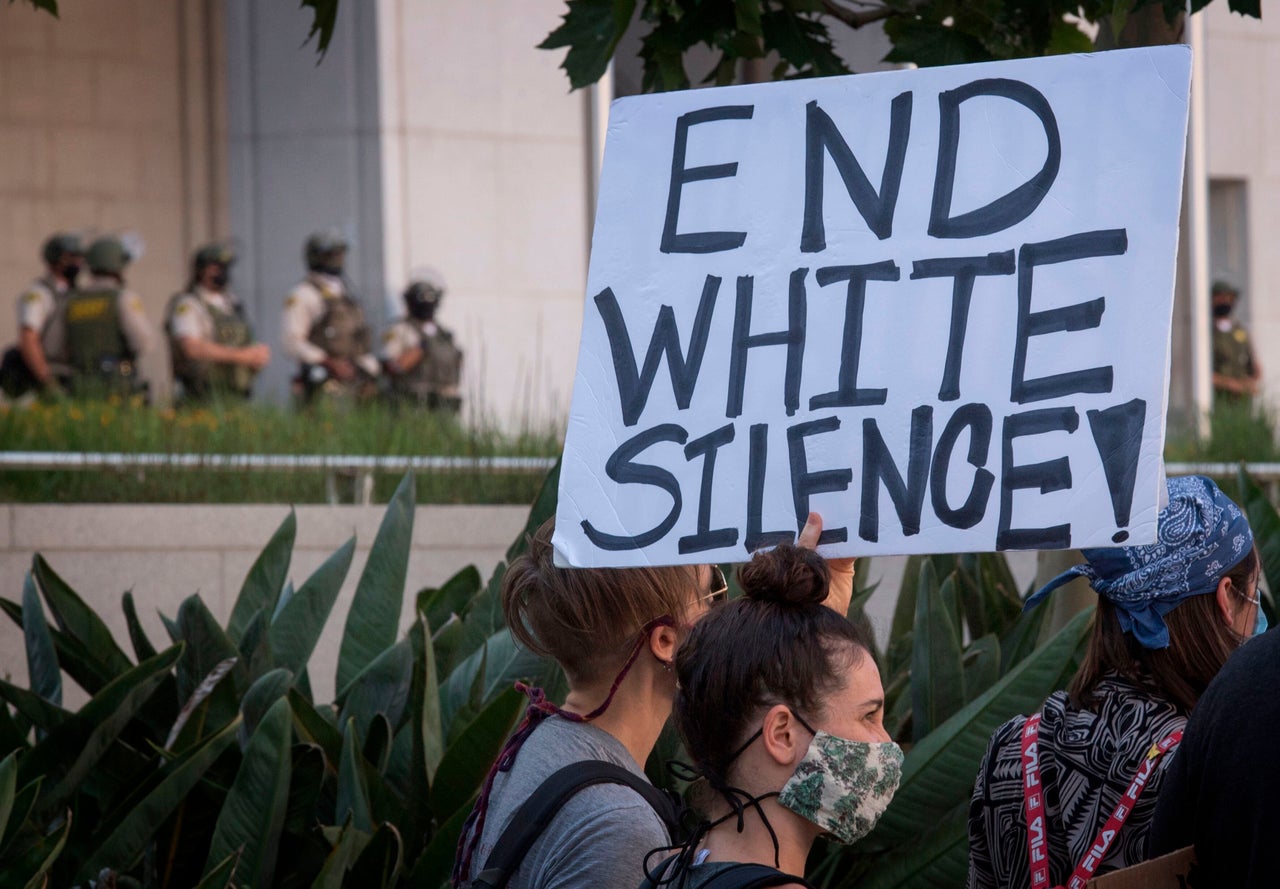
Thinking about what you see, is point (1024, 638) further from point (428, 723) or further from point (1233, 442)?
point (1233, 442)

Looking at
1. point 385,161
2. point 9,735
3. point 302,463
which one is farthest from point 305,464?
point 385,161

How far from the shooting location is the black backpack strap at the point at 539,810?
2.21 metres

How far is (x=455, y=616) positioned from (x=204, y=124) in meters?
13.4

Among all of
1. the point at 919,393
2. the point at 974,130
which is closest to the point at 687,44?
the point at 974,130

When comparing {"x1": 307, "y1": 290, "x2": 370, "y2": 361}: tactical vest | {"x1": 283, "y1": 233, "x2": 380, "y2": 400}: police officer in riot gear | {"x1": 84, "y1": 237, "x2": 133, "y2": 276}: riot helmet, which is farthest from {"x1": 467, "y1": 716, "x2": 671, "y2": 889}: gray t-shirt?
{"x1": 307, "y1": 290, "x2": 370, "y2": 361}: tactical vest

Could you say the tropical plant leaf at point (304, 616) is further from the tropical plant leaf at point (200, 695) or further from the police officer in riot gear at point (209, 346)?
the police officer in riot gear at point (209, 346)

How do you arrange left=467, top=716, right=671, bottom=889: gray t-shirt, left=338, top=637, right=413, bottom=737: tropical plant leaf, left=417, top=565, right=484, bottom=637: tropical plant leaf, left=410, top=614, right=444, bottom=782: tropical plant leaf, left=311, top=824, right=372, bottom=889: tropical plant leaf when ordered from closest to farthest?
left=467, top=716, right=671, bottom=889: gray t-shirt
left=311, top=824, right=372, bottom=889: tropical plant leaf
left=410, top=614, right=444, bottom=782: tropical plant leaf
left=338, top=637, right=413, bottom=737: tropical plant leaf
left=417, top=565, right=484, bottom=637: tropical plant leaf

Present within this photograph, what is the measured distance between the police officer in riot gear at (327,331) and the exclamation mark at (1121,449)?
910 cm

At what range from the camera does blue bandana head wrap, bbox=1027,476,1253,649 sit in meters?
2.28

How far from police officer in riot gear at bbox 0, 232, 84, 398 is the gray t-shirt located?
824 centimetres

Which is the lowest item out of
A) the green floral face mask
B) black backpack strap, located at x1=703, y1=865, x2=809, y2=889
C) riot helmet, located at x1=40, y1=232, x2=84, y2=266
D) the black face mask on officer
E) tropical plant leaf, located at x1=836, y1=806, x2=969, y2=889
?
tropical plant leaf, located at x1=836, y1=806, x2=969, y2=889

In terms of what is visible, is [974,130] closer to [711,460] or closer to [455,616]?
[711,460]

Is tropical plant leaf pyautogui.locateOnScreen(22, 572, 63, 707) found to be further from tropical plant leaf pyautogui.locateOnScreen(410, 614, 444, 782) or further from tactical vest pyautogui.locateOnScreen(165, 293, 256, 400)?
tactical vest pyautogui.locateOnScreen(165, 293, 256, 400)

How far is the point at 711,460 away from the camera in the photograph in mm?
2324
